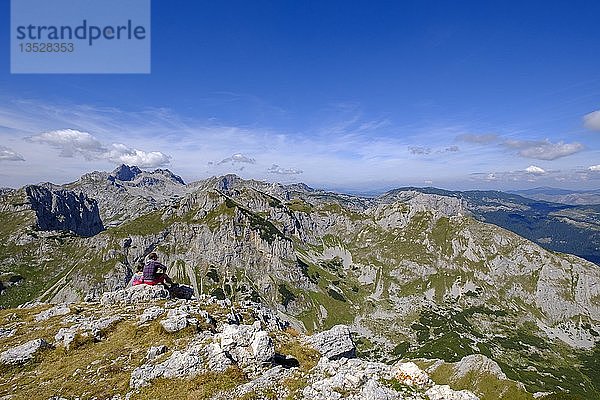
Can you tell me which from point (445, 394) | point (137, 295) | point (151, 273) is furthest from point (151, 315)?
point (445, 394)

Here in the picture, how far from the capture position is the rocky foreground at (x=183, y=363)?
82.3 feet

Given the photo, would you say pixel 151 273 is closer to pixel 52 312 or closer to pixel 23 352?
pixel 52 312

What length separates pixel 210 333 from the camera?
36.2 m

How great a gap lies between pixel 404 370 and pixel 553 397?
32443 millimetres

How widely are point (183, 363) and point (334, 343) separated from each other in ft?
58.3

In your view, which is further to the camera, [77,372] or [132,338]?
[132,338]

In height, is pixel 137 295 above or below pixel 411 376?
below

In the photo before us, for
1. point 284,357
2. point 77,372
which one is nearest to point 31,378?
point 77,372

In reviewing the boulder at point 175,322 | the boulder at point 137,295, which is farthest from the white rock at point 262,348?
the boulder at point 137,295

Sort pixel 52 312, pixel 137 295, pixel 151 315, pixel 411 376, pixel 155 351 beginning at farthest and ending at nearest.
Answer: pixel 137 295
pixel 52 312
pixel 151 315
pixel 155 351
pixel 411 376

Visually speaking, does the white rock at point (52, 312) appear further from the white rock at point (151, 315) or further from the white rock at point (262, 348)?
the white rock at point (262, 348)

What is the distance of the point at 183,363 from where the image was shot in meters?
27.6

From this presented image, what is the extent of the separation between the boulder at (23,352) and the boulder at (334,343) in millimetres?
27918

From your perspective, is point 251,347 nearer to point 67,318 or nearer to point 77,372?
point 77,372
